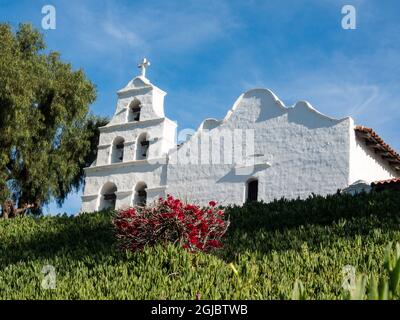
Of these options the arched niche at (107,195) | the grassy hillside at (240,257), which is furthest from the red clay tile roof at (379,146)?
the arched niche at (107,195)

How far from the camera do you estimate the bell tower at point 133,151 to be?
27.7 metres

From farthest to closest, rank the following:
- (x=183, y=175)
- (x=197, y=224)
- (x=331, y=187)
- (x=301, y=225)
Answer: (x=183, y=175) → (x=331, y=187) → (x=301, y=225) → (x=197, y=224)

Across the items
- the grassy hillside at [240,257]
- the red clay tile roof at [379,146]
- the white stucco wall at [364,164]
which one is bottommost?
the grassy hillside at [240,257]

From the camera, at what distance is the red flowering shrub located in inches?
517

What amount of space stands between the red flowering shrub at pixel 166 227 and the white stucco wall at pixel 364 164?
37.1 ft

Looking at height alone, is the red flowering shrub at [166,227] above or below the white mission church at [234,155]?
below

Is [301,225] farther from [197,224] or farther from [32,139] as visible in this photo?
[32,139]

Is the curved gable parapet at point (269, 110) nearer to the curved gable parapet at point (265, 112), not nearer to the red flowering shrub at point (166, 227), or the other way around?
the curved gable parapet at point (265, 112)

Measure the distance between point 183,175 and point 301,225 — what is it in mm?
11791

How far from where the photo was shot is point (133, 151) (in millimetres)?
28594

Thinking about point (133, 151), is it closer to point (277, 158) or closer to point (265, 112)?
point (265, 112)
